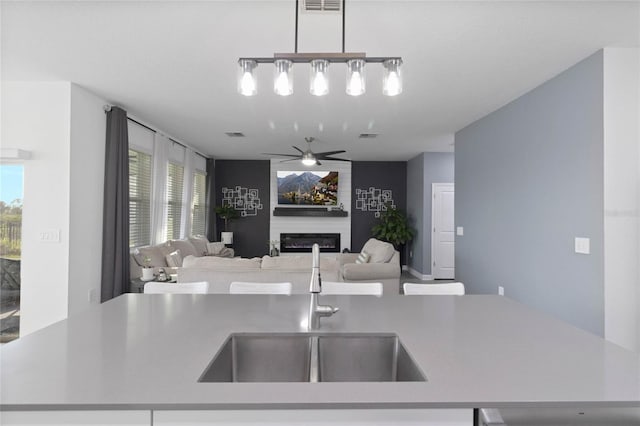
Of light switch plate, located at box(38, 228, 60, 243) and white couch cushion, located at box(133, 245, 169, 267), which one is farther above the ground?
light switch plate, located at box(38, 228, 60, 243)

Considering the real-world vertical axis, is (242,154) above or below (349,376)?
above

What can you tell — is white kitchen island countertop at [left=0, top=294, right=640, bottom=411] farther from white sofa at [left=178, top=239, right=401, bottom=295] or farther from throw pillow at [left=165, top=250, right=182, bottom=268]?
throw pillow at [left=165, top=250, right=182, bottom=268]

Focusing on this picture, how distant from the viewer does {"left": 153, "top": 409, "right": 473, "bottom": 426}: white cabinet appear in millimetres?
997

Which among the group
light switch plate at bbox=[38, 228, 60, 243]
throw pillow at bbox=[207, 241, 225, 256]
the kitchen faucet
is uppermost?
light switch plate at bbox=[38, 228, 60, 243]

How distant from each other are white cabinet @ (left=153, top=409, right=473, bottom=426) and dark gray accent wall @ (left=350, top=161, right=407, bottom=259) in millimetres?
8156

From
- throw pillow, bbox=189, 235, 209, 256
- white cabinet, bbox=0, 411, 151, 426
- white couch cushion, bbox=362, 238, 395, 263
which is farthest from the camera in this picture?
throw pillow, bbox=189, 235, 209, 256

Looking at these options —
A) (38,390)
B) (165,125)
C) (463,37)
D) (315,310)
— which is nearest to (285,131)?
(165,125)

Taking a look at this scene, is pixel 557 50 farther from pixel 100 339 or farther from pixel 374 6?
pixel 100 339

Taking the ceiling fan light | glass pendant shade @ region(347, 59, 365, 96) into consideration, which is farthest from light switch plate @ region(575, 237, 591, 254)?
the ceiling fan light

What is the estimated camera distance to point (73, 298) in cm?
400

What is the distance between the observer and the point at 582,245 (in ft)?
10.4

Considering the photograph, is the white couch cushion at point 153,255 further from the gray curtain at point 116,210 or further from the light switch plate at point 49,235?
the light switch plate at point 49,235

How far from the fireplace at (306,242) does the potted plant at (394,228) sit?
1.00 meters

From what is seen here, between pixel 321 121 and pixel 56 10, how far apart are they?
339cm
